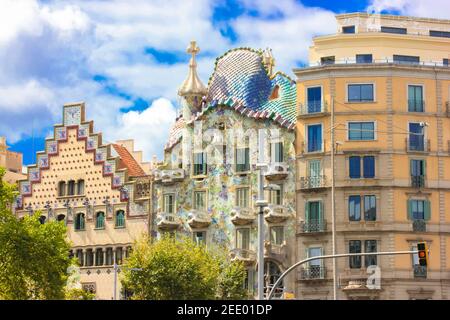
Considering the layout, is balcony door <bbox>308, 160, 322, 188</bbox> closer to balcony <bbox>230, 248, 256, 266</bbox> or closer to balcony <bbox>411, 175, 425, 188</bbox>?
balcony <bbox>411, 175, 425, 188</bbox>

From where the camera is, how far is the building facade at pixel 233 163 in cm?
7144

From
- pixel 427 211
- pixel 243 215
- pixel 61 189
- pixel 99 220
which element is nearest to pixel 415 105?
pixel 427 211

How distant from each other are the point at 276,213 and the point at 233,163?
5.67 metres

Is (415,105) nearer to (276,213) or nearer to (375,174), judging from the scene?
(375,174)

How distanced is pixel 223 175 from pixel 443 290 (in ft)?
56.0

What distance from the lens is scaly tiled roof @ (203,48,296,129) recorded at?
244 ft

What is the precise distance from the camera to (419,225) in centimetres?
6906

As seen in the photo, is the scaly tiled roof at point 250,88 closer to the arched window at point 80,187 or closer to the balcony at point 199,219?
the balcony at point 199,219

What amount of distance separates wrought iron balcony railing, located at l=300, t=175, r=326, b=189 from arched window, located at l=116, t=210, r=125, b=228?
14873mm

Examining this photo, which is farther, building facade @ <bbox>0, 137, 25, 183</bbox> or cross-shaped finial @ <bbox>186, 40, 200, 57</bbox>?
building facade @ <bbox>0, 137, 25, 183</bbox>

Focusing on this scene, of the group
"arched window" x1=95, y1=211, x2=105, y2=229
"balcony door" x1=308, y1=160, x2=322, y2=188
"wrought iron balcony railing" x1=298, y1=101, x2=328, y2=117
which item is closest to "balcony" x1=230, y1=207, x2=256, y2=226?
"balcony door" x1=308, y1=160, x2=322, y2=188
